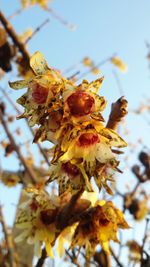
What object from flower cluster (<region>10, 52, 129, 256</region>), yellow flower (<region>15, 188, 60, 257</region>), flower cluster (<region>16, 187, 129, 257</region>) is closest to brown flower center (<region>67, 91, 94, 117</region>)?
flower cluster (<region>10, 52, 129, 256</region>)

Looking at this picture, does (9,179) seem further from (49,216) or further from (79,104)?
(79,104)

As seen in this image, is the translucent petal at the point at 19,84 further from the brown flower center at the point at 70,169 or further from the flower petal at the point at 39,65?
the brown flower center at the point at 70,169

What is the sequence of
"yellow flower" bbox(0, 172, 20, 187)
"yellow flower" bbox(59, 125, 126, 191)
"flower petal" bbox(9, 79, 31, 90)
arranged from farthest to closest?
"yellow flower" bbox(0, 172, 20, 187) < "flower petal" bbox(9, 79, 31, 90) < "yellow flower" bbox(59, 125, 126, 191)

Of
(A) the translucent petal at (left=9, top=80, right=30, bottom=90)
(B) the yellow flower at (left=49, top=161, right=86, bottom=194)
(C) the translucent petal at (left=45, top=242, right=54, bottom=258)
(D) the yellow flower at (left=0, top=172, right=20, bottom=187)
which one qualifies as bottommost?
(D) the yellow flower at (left=0, top=172, right=20, bottom=187)

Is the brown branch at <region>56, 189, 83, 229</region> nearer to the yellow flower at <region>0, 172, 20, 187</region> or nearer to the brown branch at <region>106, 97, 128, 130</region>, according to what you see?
the brown branch at <region>106, 97, 128, 130</region>

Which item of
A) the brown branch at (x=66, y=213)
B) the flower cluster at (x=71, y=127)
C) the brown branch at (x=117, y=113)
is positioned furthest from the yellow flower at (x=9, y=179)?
the brown branch at (x=117, y=113)

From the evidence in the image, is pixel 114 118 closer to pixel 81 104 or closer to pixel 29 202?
pixel 81 104

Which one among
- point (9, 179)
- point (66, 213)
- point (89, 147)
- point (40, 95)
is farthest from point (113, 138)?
point (9, 179)
